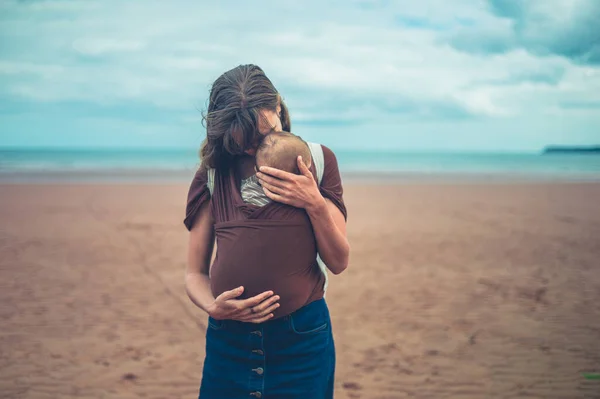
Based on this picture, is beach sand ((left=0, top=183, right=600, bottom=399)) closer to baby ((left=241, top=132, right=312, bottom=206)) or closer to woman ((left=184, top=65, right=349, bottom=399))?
woman ((left=184, top=65, right=349, bottom=399))

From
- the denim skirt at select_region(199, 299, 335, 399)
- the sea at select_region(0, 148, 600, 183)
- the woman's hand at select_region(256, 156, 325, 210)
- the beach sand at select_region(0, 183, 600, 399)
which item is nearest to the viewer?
the woman's hand at select_region(256, 156, 325, 210)

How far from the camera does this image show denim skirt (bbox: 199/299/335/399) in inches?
72.7

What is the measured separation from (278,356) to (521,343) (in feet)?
13.3

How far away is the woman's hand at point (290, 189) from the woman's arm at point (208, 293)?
30 centimetres

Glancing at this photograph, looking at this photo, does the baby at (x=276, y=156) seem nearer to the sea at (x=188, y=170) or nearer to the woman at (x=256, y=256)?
the woman at (x=256, y=256)

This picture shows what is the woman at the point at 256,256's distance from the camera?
1.75 meters

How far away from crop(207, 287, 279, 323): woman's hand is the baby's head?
0.40 meters

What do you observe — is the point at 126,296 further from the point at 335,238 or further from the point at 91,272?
the point at 335,238

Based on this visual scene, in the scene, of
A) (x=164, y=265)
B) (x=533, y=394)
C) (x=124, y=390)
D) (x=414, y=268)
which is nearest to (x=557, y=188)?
(x=414, y=268)

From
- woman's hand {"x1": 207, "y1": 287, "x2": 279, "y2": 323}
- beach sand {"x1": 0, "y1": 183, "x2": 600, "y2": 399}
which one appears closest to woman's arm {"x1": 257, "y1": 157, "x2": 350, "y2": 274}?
woman's hand {"x1": 207, "y1": 287, "x2": 279, "y2": 323}

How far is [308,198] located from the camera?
1.71 metres

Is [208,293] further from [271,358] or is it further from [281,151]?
[281,151]

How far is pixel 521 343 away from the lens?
205 inches

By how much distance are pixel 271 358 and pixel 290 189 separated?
1.89 ft
